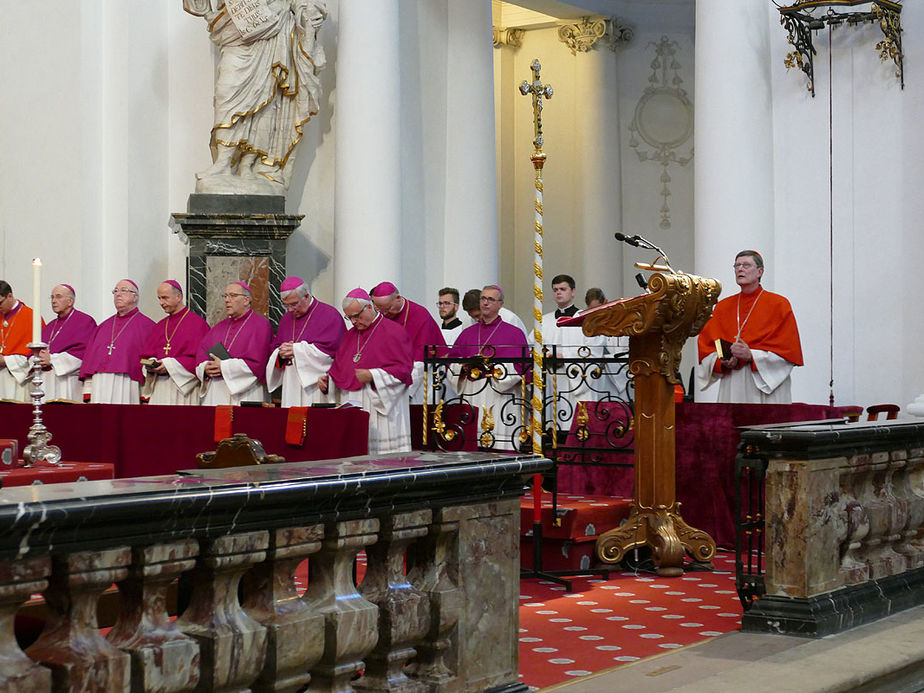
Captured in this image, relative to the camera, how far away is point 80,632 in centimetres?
255

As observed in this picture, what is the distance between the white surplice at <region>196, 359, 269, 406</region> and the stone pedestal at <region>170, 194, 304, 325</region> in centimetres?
179

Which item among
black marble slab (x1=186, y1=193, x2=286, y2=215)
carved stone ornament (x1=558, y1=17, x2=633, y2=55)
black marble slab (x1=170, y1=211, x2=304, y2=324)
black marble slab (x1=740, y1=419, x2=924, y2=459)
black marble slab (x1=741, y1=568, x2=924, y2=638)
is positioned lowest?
black marble slab (x1=741, y1=568, x2=924, y2=638)

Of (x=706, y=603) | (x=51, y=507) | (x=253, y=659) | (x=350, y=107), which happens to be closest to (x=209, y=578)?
(x=253, y=659)

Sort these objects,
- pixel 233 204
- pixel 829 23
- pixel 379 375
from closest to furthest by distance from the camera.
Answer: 1. pixel 379 375
2. pixel 829 23
3. pixel 233 204

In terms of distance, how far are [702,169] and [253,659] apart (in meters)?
8.69

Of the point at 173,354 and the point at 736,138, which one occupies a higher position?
the point at 736,138

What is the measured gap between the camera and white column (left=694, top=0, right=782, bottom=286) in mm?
10703

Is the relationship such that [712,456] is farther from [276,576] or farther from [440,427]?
[276,576]

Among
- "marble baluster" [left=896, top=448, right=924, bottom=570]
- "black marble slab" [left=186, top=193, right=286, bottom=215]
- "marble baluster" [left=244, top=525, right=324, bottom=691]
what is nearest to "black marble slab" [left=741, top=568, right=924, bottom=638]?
"marble baluster" [left=896, top=448, right=924, bottom=570]

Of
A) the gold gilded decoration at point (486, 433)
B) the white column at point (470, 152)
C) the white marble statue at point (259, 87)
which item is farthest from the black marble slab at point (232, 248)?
the gold gilded decoration at point (486, 433)

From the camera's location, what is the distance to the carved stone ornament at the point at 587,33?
685 inches

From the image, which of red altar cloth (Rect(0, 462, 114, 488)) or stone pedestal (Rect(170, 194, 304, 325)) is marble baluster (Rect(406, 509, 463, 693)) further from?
stone pedestal (Rect(170, 194, 304, 325))

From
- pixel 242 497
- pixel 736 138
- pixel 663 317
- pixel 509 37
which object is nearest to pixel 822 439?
pixel 663 317

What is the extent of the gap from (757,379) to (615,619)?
10.6ft
